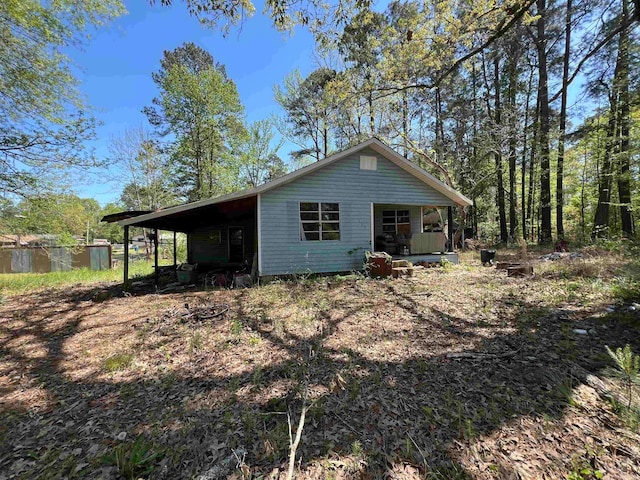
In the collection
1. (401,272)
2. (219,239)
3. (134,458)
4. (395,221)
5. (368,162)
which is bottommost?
(134,458)

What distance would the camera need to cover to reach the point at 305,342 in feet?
13.8

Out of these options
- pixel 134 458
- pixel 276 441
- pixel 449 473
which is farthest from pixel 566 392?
pixel 134 458

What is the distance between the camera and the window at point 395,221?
42.8 feet

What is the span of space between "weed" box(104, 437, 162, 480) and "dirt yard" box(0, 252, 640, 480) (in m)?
0.01

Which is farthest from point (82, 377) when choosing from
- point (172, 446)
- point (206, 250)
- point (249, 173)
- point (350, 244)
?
point (249, 173)

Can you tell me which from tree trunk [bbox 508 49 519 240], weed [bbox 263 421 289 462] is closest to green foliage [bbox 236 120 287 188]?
tree trunk [bbox 508 49 519 240]

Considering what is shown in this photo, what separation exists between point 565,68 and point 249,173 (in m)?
20.7

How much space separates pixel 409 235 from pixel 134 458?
37.6 feet

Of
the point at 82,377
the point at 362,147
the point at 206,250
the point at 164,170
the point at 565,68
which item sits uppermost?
the point at 565,68

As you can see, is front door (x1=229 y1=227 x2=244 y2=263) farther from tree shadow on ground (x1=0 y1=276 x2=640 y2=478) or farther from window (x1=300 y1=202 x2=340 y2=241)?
tree shadow on ground (x1=0 y1=276 x2=640 y2=478)

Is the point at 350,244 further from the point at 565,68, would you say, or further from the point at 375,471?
the point at 565,68

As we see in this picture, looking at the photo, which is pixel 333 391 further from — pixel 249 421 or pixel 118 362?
pixel 118 362

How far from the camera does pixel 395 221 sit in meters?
13.2

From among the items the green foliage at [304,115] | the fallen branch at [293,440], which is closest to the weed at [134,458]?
the fallen branch at [293,440]
